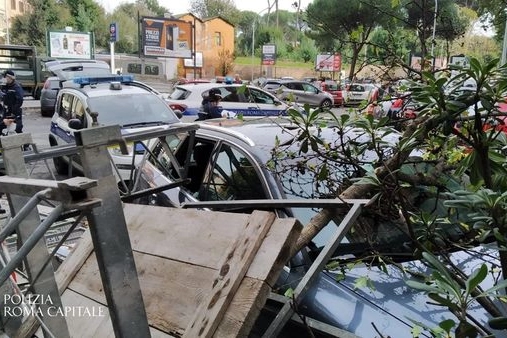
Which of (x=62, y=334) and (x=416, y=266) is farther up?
(x=416, y=266)

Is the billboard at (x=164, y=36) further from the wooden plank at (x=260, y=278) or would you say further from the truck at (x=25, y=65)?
the wooden plank at (x=260, y=278)

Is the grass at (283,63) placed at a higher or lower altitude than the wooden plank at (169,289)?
higher

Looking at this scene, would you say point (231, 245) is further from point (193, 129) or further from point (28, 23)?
point (28, 23)

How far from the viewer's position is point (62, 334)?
215 centimetres

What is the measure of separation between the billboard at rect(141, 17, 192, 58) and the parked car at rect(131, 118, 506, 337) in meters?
28.6

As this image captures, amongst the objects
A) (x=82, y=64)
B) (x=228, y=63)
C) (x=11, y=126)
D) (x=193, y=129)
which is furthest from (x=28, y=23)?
(x=193, y=129)

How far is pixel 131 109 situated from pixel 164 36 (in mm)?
24604

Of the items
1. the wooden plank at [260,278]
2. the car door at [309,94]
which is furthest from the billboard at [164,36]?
the wooden plank at [260,278]

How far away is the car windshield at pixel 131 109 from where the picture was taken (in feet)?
25.5

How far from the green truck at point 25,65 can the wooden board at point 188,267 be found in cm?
2492

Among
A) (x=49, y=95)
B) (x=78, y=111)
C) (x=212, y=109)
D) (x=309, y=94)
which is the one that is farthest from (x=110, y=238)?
(x=309, y=94)

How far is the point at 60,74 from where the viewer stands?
1925 centimetres

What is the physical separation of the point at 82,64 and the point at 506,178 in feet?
68.5

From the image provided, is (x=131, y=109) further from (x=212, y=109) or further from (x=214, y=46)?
(x=214, y=46)
